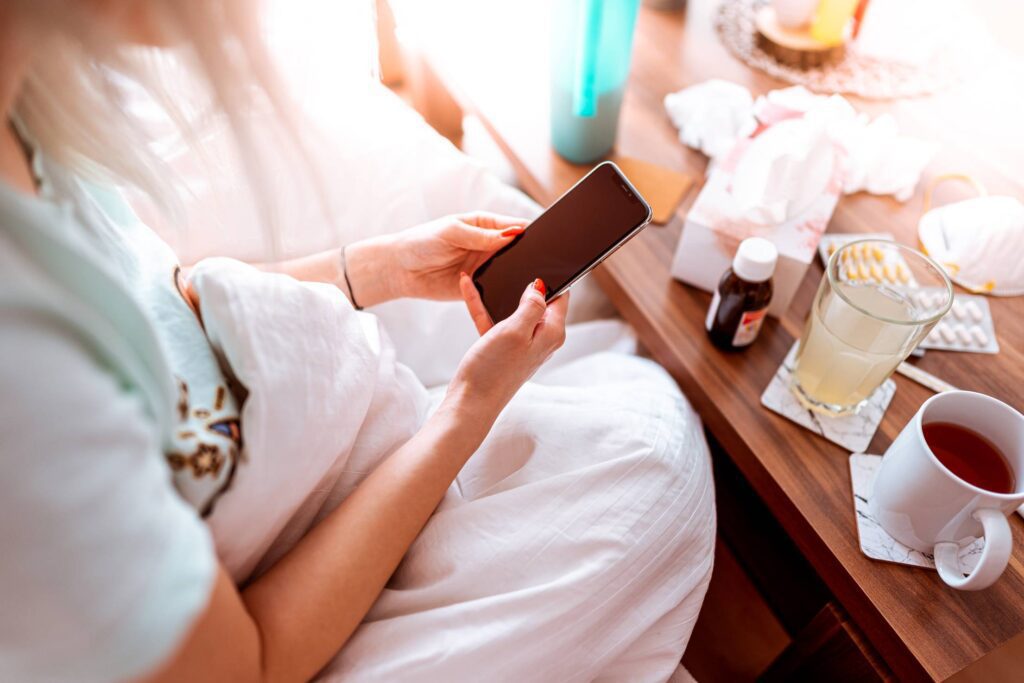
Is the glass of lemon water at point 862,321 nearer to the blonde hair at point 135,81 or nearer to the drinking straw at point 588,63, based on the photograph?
the drinking straw at point 588,63

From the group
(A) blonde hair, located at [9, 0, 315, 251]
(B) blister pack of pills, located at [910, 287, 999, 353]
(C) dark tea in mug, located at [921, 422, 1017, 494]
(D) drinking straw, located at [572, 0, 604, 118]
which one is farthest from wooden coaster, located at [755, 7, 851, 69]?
(A) blonde hair, located at [9, 0, 315, 251]

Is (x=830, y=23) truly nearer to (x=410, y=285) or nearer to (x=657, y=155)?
(x=657, y=155)

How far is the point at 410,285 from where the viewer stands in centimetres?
78

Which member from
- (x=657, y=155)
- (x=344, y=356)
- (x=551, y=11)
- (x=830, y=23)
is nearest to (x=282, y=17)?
(x=344, y=356)

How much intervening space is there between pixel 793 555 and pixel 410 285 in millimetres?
667

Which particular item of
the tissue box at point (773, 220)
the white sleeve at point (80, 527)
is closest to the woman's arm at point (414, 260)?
the tissue box at point (773, 220)

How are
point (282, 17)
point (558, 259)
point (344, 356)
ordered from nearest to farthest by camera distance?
point (282, 17)
point (344, 356)
point (558, 259)

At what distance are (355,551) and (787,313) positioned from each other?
0.55 meters

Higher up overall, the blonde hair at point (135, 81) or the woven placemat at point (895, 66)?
the blonde hair at point (135, 81)

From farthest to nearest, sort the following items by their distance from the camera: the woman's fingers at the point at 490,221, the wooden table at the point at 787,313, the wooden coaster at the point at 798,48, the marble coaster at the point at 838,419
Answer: the wooden coaster at the point at 798,48 < the woman's fingers at the point at 490,221 < the marble coaster at the point at 838,419 < the wooden table at the point at 787,313

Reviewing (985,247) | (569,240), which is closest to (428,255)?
(569,240)

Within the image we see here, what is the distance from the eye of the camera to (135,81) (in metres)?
0.47

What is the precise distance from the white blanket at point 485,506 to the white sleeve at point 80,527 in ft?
0.45

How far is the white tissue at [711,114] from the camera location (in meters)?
0.92
